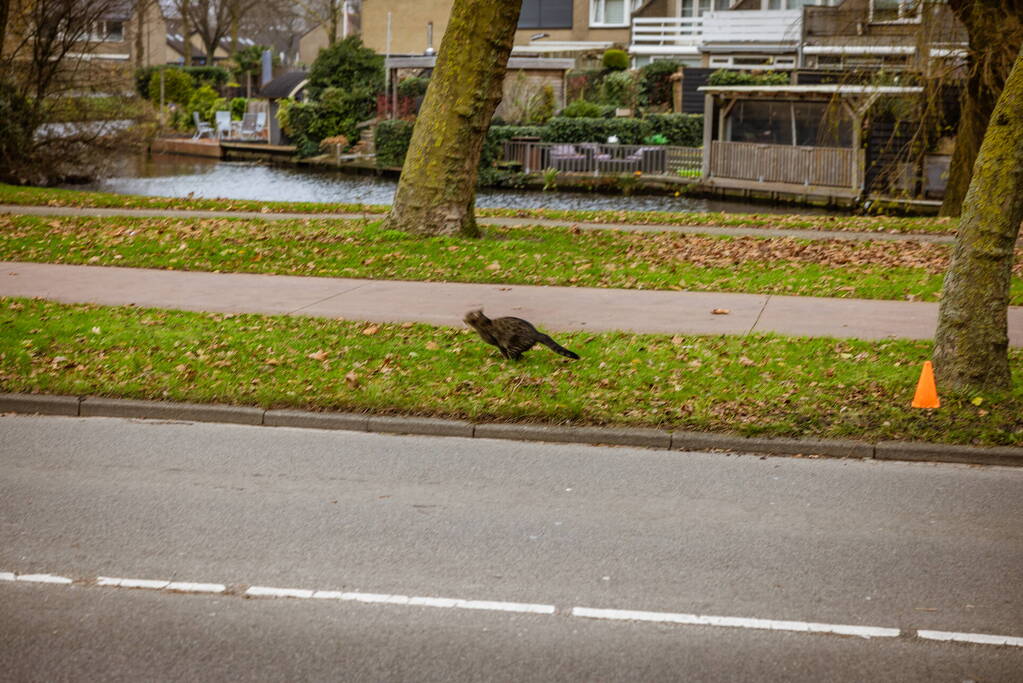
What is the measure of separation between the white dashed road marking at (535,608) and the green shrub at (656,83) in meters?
53.0

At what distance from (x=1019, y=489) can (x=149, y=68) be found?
7165 centimetres

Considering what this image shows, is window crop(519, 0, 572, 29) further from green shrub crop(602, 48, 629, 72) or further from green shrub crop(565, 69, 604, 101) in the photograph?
green shrub crop(565, 69, 604, 101)

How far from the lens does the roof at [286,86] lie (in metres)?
61.3

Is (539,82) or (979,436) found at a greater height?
(539,82)

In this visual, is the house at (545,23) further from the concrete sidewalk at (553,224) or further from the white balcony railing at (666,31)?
the concrete sidewalk at (553,224)

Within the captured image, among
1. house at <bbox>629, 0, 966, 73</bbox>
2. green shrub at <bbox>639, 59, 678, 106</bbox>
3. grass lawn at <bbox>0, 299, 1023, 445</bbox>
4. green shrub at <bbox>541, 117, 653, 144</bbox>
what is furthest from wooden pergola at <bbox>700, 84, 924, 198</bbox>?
grass lawn at <bbox>0, 299, 1023, 445</bbox>

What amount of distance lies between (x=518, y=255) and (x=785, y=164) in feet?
81.8

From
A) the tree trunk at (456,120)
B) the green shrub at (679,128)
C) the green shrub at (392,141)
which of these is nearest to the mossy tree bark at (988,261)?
the tree trunk at (456,120)

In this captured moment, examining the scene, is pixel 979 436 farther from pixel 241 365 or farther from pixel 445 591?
pixel 241 365

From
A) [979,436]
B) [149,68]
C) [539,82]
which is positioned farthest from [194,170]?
[979,436]

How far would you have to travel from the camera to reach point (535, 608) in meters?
5.82

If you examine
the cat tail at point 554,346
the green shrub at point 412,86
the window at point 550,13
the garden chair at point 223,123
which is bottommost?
the cat tail at point 554,346

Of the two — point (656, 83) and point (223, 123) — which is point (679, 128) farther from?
point (223, 123)

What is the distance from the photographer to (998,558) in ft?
21.4
